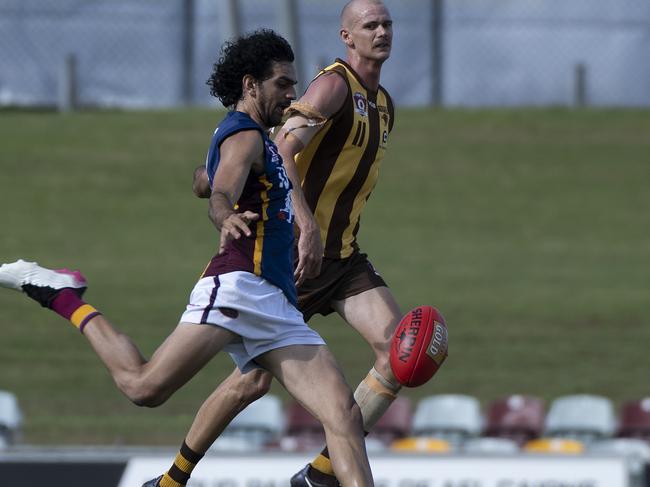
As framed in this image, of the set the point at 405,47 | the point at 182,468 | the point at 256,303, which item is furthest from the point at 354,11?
the point at 405,47

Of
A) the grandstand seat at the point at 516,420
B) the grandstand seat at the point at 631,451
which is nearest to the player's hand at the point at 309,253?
the grandstand seat at the point at 631,451

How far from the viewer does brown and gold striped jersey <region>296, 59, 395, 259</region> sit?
21.6ft

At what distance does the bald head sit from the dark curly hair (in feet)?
2.51

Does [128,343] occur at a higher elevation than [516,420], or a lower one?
higher

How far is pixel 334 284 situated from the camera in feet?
22.0

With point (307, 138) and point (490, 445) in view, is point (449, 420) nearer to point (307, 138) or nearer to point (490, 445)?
point (490, 445)

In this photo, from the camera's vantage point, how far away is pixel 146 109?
2381cm

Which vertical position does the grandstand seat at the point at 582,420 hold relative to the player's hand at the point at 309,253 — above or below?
below

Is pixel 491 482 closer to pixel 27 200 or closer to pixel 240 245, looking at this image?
pixel 240 245

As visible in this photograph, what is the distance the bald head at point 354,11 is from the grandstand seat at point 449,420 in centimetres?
504

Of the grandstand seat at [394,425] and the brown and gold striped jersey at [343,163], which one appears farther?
the grandstand seat at [394,425]

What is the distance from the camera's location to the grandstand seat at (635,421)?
1116 centimetres

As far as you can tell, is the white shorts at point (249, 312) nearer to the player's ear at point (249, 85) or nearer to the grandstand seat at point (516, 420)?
the player's ear at point (249, 85)

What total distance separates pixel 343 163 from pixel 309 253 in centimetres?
75
